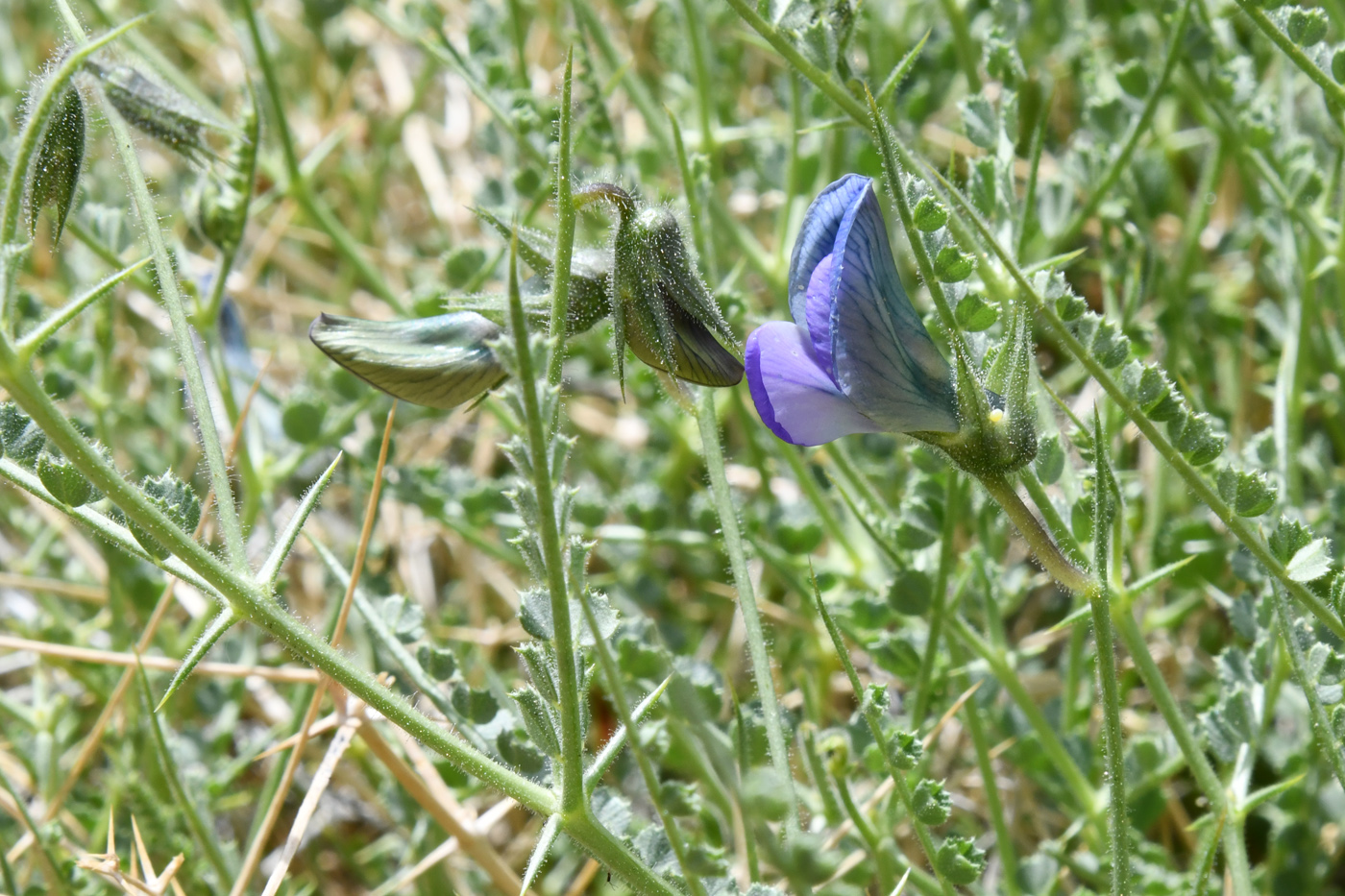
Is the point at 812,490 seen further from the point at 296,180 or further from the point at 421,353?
the point at 296,180

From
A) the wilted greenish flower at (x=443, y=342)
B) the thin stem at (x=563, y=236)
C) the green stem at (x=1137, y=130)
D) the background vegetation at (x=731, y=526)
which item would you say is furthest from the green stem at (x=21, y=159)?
the green stem at (x=1137, y=130)

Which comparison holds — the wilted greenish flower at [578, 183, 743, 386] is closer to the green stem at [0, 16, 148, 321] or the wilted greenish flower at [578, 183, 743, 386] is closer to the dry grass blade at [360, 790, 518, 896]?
the green stem at [0, 16, 148, 321]

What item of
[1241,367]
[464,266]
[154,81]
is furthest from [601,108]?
[1241,367]

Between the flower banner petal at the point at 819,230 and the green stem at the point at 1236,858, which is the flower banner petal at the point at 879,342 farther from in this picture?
the green stem at the point at 1236,858

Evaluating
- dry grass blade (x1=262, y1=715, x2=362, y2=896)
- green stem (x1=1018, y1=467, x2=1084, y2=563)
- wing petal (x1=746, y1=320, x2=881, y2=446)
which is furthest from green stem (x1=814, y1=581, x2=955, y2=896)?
dry grass blade (x1=262, y1=715, x2=362, y2=896)

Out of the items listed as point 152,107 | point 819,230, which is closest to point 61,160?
point 152,107

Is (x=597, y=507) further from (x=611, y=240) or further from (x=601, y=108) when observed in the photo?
(x=611, y=240)
